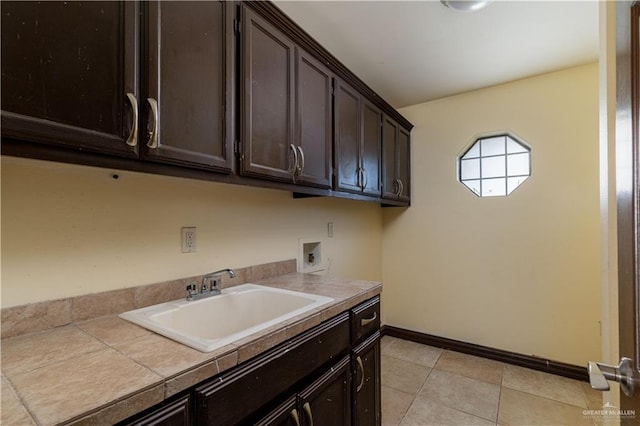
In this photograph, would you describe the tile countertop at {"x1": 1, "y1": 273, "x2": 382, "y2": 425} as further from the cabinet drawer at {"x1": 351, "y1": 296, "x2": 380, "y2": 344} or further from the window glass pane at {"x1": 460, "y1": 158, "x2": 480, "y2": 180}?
the window glass pane at {"x1": 460, "y1": 158, "x2": 480, "y2": 180}

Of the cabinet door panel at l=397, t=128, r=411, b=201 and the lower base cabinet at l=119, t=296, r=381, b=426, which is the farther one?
the cabinet door panel at l=397, t=128, r=411, b=201

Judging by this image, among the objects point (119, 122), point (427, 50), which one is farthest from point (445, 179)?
point (119, 122)

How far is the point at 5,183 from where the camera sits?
2.94 feet

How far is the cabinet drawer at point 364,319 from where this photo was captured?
139cm

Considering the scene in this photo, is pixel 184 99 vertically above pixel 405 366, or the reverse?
pixel 184 99

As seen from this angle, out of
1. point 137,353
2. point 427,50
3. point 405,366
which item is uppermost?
point 427,50

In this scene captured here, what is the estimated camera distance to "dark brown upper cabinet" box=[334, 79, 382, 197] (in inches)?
72.9

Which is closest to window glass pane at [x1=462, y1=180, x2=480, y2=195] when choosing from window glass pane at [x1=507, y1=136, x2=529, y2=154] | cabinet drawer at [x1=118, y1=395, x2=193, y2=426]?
window glass pane at [x1=507, y1=136, x2=529, y2=154]

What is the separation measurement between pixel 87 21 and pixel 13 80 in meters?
0.26

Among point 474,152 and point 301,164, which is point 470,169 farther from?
point 301,164

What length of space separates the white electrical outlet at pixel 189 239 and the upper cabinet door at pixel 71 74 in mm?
583

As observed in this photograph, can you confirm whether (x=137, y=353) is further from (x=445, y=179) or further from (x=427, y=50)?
(x=445, y=179)

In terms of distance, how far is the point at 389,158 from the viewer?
8.43ft

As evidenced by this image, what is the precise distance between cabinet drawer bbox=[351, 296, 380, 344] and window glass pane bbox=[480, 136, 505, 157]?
77.1 inches
